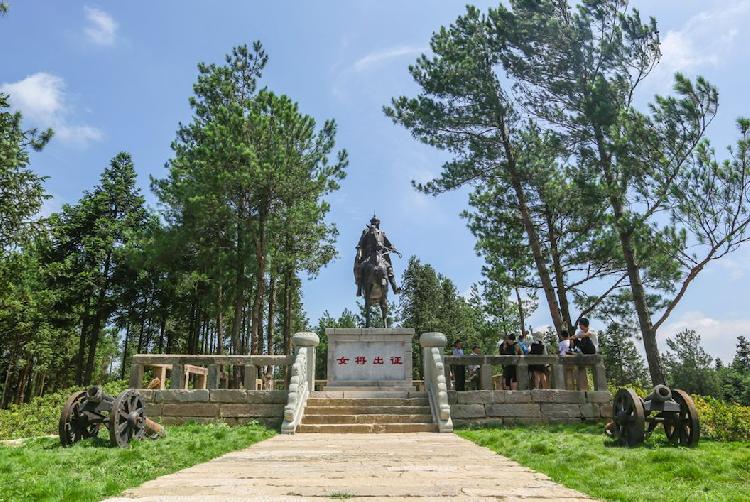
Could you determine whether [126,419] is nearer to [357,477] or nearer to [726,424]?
[357,477]

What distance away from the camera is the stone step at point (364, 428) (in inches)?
420

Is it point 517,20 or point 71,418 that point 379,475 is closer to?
point 71,418


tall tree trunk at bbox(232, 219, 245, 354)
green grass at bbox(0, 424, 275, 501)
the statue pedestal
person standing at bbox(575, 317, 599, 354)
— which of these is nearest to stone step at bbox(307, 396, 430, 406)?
the statue pedestal

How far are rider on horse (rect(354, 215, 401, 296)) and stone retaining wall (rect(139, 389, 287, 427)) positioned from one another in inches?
210

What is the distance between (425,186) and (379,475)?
13.9m

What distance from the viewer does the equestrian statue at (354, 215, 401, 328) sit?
15.8 metres

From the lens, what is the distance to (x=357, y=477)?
501 centimetres

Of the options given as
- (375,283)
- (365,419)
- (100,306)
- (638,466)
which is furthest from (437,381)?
(100,306)

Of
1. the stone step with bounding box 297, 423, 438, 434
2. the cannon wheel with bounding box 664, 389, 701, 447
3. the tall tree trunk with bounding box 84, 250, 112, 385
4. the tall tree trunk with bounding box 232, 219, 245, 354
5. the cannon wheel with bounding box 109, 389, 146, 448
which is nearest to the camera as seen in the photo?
the cannon wheel with bounding box 664, 389, 701, 447

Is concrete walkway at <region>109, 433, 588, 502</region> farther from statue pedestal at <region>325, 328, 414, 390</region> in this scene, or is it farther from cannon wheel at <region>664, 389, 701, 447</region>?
statue pedestal at <region>325, 328, 414, 390</region>

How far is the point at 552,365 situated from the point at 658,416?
4500 millimetres

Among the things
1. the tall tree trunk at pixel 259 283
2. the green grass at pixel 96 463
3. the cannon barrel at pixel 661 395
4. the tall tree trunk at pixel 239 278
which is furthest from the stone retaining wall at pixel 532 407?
the tall tree trunk at pixel 239 278

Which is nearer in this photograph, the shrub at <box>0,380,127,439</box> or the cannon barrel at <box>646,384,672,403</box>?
the cannon barrel at <box>646,384,672,403</box>

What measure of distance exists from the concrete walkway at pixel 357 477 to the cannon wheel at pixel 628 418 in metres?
1.91
